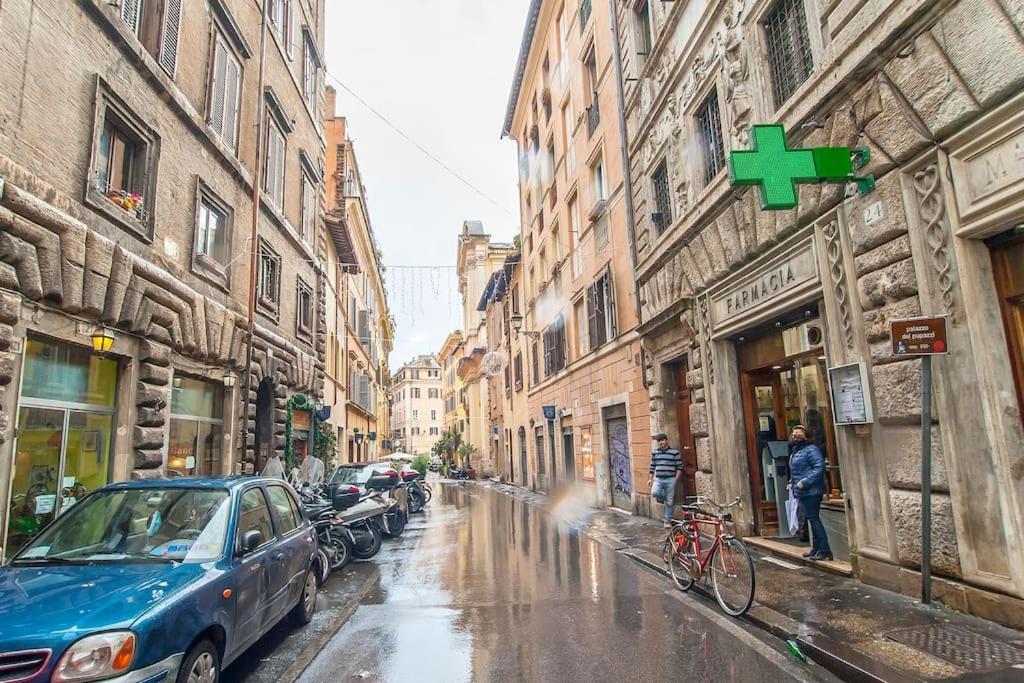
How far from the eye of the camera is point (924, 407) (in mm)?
5371

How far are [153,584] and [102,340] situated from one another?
5.31 meters

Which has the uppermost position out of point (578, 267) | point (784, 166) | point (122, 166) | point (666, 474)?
point (578, 267)

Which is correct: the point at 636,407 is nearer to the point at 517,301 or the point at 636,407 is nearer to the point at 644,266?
the point at 644,266

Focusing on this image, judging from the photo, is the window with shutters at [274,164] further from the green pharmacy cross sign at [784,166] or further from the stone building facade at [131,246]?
the green pharmacy cross sign at [784,166]

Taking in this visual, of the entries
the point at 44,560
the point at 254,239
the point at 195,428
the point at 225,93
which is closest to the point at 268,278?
the point at 254,239

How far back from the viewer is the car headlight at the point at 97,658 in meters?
3.09

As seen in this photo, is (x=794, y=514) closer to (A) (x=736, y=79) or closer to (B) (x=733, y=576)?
(B) (x=733, y=576)

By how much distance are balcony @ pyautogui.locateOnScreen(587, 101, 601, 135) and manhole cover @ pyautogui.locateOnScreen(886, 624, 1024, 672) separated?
49.1ft

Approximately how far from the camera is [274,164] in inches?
627

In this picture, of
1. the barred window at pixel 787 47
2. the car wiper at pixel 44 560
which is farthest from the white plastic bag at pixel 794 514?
the car wiper at pixel 44 560

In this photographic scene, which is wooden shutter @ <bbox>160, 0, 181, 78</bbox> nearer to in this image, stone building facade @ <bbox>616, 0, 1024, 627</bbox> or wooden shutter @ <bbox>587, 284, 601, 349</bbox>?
stone building facade @ <bbox>616, 0, 1024, 627</bbox>

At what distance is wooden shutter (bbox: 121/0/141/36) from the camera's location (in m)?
8.94

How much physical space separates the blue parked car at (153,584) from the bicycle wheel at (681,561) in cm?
412

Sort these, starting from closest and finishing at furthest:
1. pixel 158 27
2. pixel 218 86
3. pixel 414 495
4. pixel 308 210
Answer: pixel 158 27
pixel 218 86
pixel 414 495
pixel 308 210
